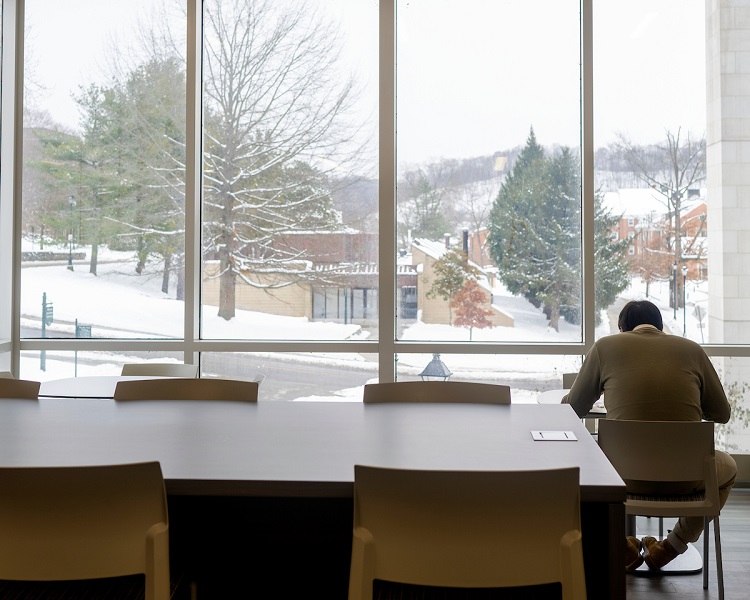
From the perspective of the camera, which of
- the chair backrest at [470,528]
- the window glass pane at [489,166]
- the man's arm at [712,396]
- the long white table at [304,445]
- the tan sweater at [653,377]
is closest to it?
the chair backrest at [470,528]

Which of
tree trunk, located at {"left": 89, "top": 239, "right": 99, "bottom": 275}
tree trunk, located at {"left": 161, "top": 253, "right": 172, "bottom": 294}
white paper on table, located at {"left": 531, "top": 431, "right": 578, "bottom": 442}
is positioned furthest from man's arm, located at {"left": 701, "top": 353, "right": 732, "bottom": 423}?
tree trunk, located at {"left": 89, "top": 239, "right": 99, "bottom": 275}

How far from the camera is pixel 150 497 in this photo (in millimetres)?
1809

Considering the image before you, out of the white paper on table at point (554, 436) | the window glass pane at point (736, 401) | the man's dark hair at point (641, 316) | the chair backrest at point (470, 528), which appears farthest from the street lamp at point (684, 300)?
the chair backrest at point (470, 528)

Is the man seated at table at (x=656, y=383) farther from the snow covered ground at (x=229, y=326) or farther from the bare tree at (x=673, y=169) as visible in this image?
the bare tree at (x=673, y=169)

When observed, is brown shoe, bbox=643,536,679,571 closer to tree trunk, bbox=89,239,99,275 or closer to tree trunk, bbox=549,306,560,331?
tree trunk, bbox=549,306,560,331

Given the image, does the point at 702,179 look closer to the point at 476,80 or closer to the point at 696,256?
the point at 696,256

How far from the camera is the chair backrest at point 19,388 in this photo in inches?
126

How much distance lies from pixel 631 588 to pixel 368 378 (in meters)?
2.30

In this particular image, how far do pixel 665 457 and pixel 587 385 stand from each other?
526 mm

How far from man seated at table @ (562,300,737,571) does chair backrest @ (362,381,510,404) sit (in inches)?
16.4

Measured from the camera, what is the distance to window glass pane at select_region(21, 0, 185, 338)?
5348 millimetres

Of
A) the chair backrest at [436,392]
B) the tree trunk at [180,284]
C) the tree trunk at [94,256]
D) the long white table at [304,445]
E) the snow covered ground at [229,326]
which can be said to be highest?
the tree trunk at [94,256]

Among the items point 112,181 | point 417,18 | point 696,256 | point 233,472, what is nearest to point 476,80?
point 417,18

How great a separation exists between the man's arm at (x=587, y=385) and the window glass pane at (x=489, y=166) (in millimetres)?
1785
